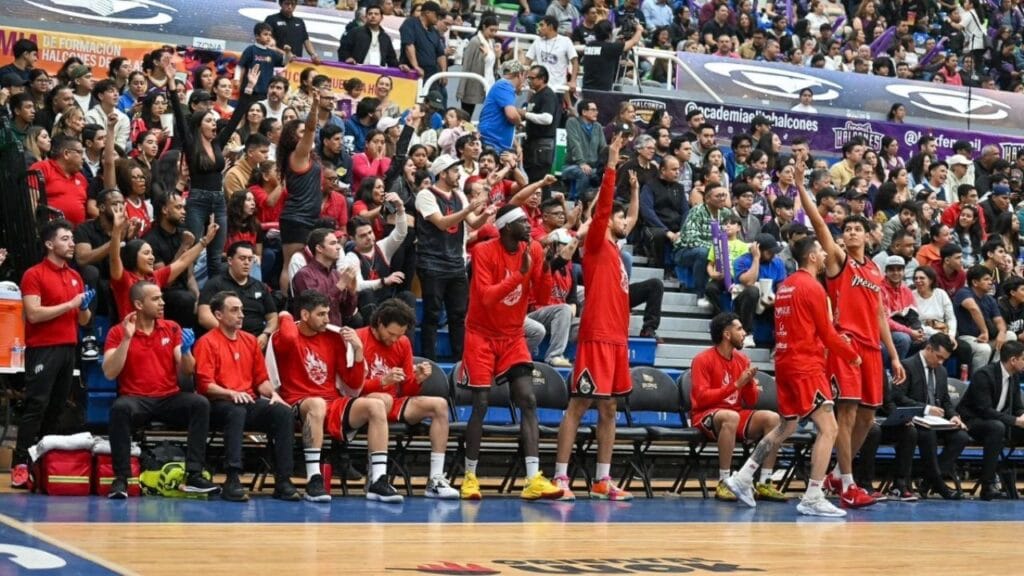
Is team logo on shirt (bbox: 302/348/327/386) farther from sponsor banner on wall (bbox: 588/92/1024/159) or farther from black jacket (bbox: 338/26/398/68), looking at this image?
sponsor banner on wall (bbox: 588/92/1024/159)

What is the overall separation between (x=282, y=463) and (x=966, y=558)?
4.43 meters

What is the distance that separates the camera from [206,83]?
1631 centimetres

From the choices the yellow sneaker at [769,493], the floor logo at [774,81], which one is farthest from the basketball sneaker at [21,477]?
the floor logo at [774,81]

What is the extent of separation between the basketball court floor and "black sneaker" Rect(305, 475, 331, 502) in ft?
0.37

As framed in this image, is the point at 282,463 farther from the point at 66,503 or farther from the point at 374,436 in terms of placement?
the point at 66,503

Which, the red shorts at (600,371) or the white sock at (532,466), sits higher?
the red shorts at (600,371)

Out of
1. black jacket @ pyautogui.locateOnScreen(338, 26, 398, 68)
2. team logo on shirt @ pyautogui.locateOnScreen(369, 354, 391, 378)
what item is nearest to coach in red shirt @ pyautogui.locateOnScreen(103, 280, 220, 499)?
team logo on shirt @ pyautogui.locateOnScreen(369, 354, 391, 378)

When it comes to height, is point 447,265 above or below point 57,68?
below

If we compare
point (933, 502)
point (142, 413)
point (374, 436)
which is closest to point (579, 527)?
point (374, 436)

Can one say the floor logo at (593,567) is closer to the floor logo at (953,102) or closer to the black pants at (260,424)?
the black pants at (260,424)

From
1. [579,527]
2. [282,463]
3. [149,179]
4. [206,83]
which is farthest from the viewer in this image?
[206,83]

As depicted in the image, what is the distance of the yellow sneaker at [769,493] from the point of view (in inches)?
499

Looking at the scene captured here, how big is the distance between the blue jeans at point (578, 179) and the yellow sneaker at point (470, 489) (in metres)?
6.48

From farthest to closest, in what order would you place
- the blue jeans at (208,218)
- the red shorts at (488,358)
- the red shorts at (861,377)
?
the blue jeans at (208,218) → the red shorts at (861,377) → the red shorts at (488,358)
